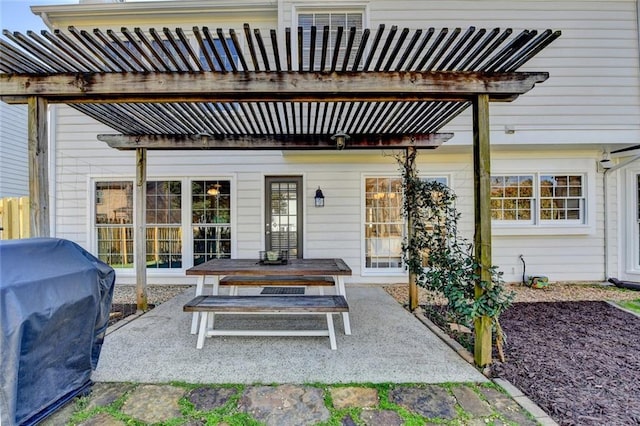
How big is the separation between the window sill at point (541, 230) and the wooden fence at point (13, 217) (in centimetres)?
963

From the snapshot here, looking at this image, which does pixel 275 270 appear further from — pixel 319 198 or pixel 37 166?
pixel 319 198

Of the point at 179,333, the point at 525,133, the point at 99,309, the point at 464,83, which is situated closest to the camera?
the point at 99,309

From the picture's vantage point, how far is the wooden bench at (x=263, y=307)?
126 inches

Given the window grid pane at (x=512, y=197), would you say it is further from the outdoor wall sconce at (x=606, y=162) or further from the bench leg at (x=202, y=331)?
the bench leg at (x=202, y=331)

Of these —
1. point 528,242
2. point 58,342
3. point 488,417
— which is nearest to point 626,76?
point 528,242

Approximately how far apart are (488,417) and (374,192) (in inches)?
187

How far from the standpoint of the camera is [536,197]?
21.3 ft

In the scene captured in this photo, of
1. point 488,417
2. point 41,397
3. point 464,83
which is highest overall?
point 464,83

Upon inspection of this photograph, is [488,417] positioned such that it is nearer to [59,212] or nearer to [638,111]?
[638,111]

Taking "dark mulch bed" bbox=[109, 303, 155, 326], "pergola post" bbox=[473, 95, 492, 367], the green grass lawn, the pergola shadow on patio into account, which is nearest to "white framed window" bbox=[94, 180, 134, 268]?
"dark mulch bed" bbox=[109, 303, 155, 326]

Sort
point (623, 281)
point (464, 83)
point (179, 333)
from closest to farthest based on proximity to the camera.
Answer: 1. point (464, 83)
2. point (179, 333)
3. point (623, 281)

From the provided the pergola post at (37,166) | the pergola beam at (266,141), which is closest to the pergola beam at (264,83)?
the pergola post at (37,166)

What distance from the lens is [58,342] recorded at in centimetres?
214

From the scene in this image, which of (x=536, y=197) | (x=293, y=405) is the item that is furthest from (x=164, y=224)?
(x=536, y=197)
